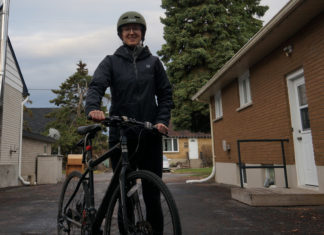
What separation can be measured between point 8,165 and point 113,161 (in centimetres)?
1166

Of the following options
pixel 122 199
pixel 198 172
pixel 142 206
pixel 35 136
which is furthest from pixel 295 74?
pixel 198 172

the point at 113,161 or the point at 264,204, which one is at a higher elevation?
the point at 113,161

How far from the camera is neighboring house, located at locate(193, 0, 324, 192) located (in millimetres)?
6176

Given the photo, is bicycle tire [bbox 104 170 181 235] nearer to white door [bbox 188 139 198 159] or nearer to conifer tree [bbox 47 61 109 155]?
conifer tree [bbox 47 61 109 155]

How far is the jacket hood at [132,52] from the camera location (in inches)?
116

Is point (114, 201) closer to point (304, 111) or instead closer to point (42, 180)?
point (304, 111)

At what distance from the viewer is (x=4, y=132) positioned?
43.2 feet

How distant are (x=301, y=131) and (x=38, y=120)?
33.4 metres

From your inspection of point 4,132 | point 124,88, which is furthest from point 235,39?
point 124,88

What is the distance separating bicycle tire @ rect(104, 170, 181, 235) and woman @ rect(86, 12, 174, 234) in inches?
15.9

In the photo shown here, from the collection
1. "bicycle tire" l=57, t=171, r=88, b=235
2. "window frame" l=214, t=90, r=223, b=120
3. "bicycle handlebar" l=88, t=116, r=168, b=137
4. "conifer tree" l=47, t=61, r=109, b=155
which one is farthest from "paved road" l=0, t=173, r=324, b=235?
"conifer tree" l=47, t=61, r=109, b=155

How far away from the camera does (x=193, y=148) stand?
113 feet

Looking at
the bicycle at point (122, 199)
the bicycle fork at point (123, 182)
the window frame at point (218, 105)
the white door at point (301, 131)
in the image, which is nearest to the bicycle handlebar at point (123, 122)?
the bicycle at point (122, 199)

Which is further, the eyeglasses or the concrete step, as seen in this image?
the concrete step
